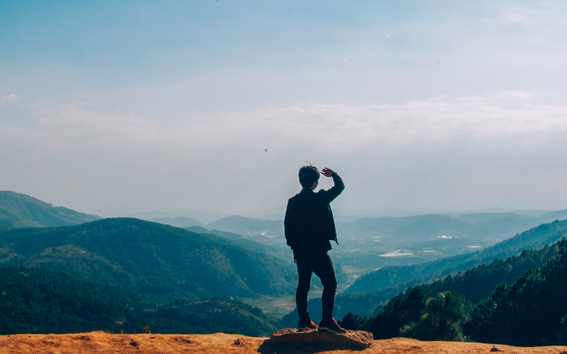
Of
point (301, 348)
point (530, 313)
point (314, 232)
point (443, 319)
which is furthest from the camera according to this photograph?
point (530, 313)

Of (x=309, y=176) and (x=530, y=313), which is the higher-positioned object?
(x=309, y=176)

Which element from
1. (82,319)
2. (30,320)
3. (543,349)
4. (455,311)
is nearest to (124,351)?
(543,349)

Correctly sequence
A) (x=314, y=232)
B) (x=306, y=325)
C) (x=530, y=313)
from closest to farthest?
(x=314, y=232)
(x=306, y=325)
(x=530, y=313)

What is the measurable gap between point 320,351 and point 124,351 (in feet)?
13.6

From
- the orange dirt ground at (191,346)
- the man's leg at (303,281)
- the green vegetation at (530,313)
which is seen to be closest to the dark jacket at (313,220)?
the man's leg at (303,281)

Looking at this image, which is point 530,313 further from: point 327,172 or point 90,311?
point 90,311

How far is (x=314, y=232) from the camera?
823cm

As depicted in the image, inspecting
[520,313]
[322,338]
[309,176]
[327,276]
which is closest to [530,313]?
[520,313]

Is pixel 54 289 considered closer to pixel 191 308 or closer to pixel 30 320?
pixel 30 320

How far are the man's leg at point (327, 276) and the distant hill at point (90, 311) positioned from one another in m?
121

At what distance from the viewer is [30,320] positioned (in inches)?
4560

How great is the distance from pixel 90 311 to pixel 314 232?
156387 mm

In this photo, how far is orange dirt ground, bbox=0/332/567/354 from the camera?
25.6 ft

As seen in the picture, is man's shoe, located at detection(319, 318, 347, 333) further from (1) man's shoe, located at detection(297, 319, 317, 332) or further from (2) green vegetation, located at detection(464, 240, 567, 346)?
(2) green vegetation, located at detection(464, 240, 567, 346)
